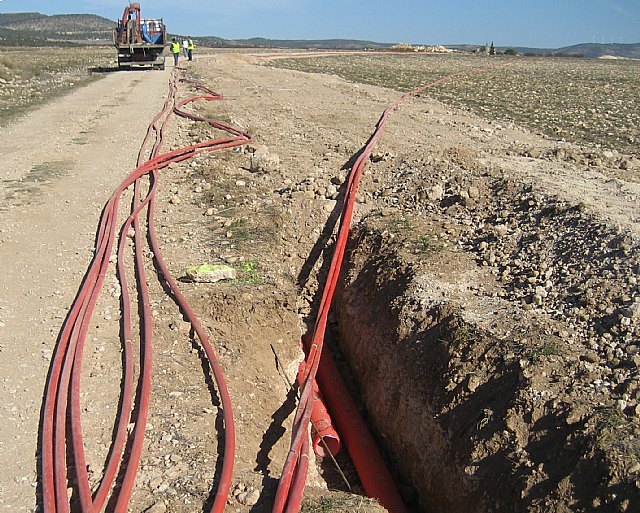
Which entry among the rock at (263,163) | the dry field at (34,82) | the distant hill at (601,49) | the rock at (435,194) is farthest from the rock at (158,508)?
the distant hill at (601,49)

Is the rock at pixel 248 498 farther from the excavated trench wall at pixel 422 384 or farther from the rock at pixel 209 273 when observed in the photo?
the rock at pixel 209 273

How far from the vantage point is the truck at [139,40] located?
2736 cm

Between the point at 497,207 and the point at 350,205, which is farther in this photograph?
the point at 350,205

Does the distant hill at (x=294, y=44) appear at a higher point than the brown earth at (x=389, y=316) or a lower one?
higher

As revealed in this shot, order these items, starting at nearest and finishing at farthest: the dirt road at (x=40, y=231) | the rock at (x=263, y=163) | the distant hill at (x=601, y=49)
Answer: the dirt road at (x=40, y=231), the rock at (x=263, y=163), the distant hill at (x=601, y=49)

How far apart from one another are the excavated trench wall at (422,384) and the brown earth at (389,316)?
0.02m

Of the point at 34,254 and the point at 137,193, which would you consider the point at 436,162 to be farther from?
the point at 34,254

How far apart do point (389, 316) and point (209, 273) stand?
6.58 ft

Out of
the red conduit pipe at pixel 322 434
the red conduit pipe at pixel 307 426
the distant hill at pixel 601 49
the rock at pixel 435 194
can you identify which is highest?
the distant hill at pixel 601 49

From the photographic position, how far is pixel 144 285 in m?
6.38

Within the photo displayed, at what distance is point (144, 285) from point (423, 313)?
114 inches

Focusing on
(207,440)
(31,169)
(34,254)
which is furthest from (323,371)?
(31,169)

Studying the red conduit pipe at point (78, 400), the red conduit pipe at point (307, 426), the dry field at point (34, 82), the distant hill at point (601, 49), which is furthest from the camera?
the distant hill at point (601, 49)

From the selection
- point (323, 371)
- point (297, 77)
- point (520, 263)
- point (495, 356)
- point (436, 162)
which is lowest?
point (323, 371)
